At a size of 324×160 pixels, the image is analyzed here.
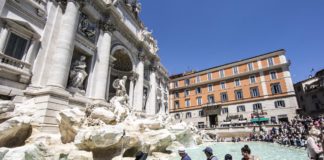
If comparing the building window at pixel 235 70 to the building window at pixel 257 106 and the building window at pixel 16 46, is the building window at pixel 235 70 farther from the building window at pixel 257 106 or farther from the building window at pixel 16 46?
the building window at pixel 16 46

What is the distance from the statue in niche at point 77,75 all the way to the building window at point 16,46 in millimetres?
3029

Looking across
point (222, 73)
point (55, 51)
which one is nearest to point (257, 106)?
point (222, 73)

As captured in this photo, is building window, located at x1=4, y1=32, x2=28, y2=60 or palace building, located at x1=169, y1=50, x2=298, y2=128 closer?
building window, located at x1=4, y1=32, x2=28, y2=60

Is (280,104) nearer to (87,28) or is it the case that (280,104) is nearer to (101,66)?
(101,66)

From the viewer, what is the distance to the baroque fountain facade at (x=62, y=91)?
728 cm

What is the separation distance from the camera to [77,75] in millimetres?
12539

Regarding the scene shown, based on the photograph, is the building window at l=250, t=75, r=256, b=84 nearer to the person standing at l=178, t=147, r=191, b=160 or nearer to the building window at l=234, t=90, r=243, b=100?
the building window at l=234, t=90, r=243, b=100

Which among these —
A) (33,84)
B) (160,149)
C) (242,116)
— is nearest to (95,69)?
(33,84)

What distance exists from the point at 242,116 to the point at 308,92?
54.0 ft

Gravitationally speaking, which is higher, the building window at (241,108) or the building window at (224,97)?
the building window at (224,97)

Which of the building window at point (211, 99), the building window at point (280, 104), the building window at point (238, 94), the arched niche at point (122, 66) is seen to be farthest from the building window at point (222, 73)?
the arched niche at point (122, 66)

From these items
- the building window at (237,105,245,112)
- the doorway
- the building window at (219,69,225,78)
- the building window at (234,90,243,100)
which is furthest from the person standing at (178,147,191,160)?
the building window at (219,69,225,78)

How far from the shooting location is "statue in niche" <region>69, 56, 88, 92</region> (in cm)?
1241

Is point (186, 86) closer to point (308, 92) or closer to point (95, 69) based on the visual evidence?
point (308, 92)
